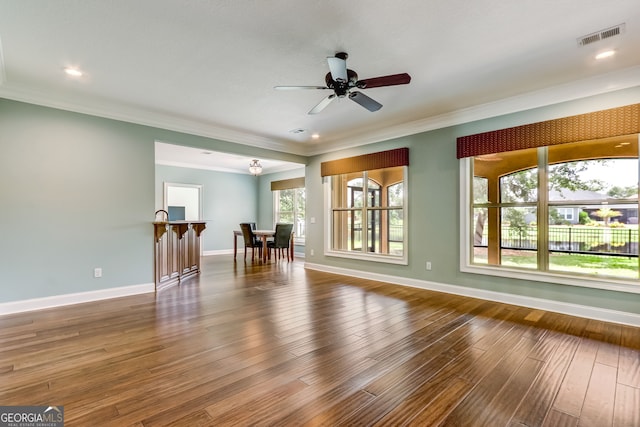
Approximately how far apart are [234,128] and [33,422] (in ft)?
14.8

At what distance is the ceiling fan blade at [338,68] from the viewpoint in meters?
2.49

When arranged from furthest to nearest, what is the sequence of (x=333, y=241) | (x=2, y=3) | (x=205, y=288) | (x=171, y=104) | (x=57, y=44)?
(x=333, y=241) → (x=205, y=288) → (x=171, y=104) → (x=57, y=44) → (x=2, y=3)

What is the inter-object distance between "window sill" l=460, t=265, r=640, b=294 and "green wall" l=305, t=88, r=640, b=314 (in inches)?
2.3

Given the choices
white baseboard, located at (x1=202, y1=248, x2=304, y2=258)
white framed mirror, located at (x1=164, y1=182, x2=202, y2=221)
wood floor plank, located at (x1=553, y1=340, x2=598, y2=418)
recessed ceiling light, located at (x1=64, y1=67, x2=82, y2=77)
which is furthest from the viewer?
white baseboard, located at (x1=202, y1=248, x2=304, y2=258)

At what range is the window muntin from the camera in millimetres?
5320

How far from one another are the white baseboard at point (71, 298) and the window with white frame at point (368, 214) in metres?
3.51

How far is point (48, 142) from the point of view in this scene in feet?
12.6

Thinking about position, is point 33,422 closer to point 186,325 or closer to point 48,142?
point 186,325

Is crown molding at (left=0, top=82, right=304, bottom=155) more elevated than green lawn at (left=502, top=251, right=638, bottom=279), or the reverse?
crown molding at (left=0, top=82, right=304, bottom=155)

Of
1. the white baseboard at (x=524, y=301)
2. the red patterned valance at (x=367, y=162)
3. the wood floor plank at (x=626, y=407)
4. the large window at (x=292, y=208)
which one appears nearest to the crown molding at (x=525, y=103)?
the red patterned valance at (x=367, y=162)

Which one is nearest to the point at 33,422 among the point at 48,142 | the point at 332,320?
the point at 332,320

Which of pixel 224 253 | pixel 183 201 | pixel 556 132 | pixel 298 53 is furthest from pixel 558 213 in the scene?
pixel 183 201

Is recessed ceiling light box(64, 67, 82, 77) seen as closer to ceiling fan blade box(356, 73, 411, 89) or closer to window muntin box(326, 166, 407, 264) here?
ceiling fan blade box(356, 73, 411, 89)

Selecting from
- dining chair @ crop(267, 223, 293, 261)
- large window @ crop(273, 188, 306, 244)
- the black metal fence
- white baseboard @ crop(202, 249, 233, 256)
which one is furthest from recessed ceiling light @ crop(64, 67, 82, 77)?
white baseboard @ crop(202, 249, 233, 256)
